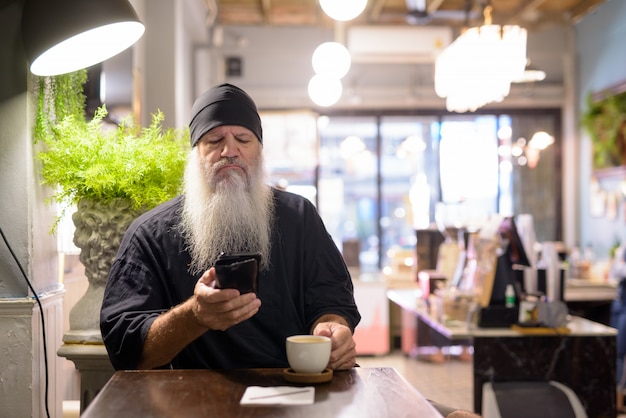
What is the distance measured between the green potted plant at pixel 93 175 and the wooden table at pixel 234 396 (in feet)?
2.50

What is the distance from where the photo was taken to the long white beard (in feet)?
6.70

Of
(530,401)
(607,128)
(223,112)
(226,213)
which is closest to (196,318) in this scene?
(226,213)

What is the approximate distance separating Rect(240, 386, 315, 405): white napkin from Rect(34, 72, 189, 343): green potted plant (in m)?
1.01

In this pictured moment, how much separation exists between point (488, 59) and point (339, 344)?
286cm

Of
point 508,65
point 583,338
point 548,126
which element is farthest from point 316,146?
point 583,338

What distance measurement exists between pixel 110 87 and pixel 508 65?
2338 mm

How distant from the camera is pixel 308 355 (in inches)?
58.7

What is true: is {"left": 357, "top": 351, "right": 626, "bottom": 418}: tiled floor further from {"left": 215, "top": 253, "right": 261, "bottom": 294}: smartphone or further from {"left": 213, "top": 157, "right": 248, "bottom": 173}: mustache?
{"left": 215, "top": 253, "right": 261, "bottom": 294}: smartphone

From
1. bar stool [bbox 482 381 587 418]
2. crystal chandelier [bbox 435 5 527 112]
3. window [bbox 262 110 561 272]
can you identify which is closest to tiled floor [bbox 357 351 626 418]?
bar stool [bbox 482 381 587 418]

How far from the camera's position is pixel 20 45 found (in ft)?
6.82

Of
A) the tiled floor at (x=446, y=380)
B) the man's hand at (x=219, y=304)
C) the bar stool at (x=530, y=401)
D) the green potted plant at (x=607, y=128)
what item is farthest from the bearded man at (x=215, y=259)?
the green potted plant at (x=607, y=128)

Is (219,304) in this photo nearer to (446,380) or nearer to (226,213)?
(226,213)

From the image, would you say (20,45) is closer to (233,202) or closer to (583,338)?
(233,202)

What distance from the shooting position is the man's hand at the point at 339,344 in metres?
1.70
